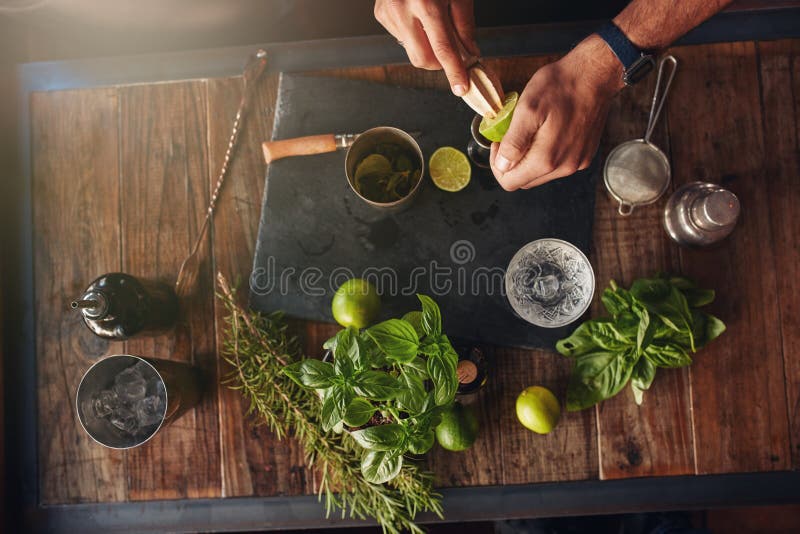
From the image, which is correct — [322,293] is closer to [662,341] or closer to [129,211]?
[129,211]

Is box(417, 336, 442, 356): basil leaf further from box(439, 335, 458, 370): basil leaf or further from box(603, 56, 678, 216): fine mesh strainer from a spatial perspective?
box(603, 56, 678, 216): fine mesh strainer

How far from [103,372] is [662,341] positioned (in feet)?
4.28

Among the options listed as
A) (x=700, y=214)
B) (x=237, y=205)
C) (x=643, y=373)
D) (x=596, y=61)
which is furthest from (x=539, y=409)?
(x=237, y=205)

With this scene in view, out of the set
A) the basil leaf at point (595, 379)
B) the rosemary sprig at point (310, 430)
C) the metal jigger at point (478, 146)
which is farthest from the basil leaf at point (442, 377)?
the metal jigger at point (478, 146)

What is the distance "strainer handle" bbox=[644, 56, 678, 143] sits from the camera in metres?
1.37

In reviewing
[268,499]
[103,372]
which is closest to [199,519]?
[268,499]

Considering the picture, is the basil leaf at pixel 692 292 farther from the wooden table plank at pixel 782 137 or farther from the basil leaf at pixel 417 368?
the basil leaf at pixel 417 368

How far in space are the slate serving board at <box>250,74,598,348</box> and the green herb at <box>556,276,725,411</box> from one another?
0.37ft

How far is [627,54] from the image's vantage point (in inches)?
48.8

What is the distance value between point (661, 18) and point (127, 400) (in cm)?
153

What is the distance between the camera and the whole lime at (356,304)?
1.21m

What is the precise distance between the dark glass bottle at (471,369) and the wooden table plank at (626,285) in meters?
0.34

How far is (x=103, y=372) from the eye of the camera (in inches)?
46.4

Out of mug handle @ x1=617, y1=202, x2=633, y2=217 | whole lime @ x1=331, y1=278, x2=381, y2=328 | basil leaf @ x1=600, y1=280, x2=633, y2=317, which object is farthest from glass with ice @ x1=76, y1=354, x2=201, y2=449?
mug handle @ x1=617, y1=202, x2=633, y2=217
